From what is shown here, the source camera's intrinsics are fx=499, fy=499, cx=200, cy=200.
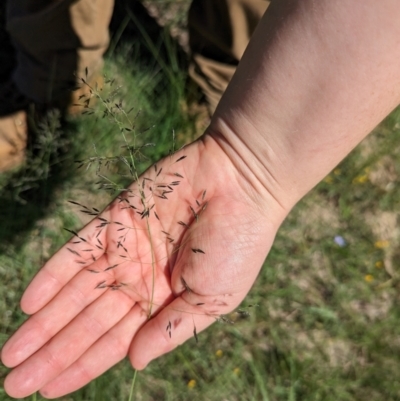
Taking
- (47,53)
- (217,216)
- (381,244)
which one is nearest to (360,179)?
(381,244)

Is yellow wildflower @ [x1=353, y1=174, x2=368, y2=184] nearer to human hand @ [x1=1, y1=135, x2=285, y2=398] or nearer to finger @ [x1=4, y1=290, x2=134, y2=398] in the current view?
human hand @ [x1=1, y1=135, x2=285, y2=398]

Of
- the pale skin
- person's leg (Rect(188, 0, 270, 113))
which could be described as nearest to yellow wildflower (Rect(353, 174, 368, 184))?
person's leg (Rect(188, 0, 270, 113))

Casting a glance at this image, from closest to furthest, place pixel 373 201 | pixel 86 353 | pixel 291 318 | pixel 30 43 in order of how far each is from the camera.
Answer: pixel 86 353 → pixel 30 43 → pixel 291 318 → pixel 373 201

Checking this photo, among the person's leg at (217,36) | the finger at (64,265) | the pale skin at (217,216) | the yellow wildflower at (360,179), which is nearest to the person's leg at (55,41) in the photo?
the person's leg at (217,36)

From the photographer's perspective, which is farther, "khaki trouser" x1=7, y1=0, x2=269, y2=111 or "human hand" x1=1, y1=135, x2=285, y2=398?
"khaki trouser" x1=7, y1=0, x2=269, y2=111

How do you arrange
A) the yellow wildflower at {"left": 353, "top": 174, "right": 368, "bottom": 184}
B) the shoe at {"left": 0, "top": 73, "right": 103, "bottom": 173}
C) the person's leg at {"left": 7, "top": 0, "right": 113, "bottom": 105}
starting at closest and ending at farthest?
the person's leg at {"left": 7, "top": 0, "right": 113, "bottom": 105}
the shoe at {"left": 0, "top": 73, "right": 103, "bottom": 173}
the yellow wildflower at {"left": 353, "top": 174, "right": 368, "bottom": 184}

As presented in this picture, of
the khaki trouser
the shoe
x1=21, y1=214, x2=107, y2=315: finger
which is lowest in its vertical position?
the shoe

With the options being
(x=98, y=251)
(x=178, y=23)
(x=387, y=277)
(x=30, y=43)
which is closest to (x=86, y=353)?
(x=98, y=251)

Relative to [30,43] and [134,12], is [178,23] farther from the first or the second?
[30,43]
